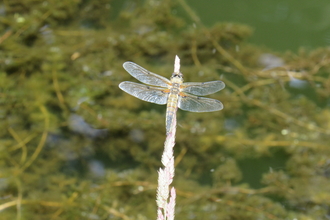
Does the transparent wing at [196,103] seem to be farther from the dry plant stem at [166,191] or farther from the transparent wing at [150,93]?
the dry plant stem at [166,191]

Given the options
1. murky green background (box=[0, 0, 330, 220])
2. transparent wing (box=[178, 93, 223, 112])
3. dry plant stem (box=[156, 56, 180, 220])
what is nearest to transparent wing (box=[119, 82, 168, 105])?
transparent wing (box=[178, 93, 223, 112])

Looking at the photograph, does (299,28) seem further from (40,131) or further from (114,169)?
(40,131)

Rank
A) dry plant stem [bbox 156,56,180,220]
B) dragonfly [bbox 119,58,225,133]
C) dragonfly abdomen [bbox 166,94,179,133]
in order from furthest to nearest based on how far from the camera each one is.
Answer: dragonfly [bbox 119,58,225,133], dragonfly abdomen [bbox 166,94,179,133], dry plant stem [bbox 156,56,180,220]

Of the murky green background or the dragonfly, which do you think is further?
the murky green background

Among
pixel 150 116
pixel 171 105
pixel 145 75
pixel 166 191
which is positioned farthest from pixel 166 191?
pixel 150 116

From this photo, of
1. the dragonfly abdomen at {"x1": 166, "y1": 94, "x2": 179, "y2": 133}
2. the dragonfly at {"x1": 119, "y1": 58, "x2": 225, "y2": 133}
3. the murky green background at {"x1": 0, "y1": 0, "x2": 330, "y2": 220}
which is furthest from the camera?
the murky green background at {"x1": 0, "y1": 0, "x2": 330, "y2": 220}

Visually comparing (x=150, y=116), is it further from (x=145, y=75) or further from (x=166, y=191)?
(x=166, y=191)

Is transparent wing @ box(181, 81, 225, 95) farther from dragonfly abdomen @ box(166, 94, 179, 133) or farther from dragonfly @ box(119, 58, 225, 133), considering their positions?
dragonfly abdomen @ box(166, 94, 179, 133)

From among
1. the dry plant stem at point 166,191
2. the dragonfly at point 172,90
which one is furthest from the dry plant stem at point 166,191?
the dragonfly at point 172,90
